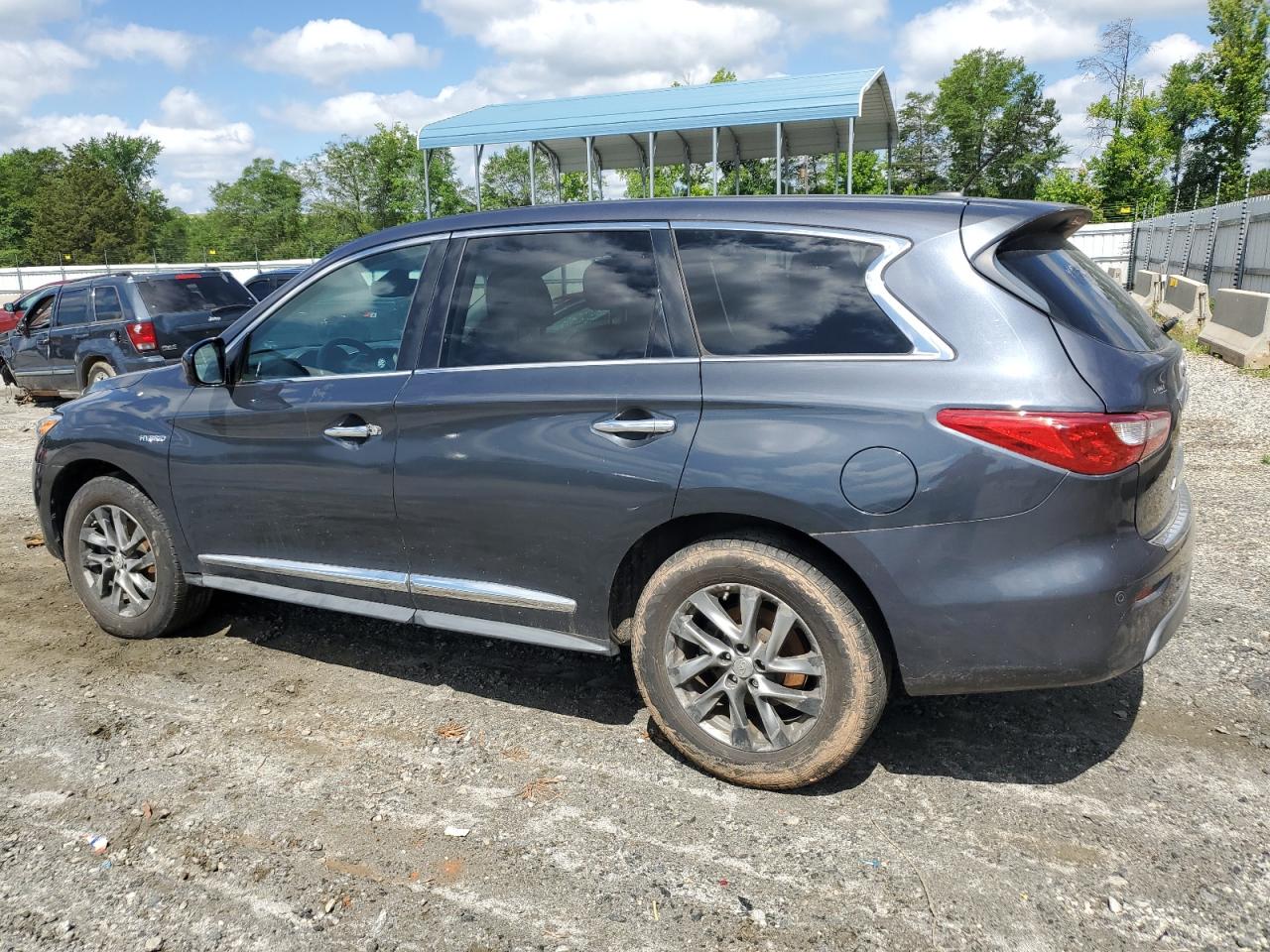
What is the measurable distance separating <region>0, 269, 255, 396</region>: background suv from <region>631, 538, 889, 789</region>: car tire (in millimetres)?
10332

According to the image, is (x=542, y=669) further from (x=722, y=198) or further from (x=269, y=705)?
(x=722, y=198)

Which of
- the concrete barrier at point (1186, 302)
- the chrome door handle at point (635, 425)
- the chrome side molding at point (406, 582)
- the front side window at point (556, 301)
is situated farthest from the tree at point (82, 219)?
the chrome door handle at point (635, 425)

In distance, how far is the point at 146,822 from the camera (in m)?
3.14

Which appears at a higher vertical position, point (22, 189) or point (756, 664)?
point (22, 189)

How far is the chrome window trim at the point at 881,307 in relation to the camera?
Result: 288 cm

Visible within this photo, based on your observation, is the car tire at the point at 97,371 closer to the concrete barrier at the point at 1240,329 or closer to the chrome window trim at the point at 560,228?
the chrome window trim at the point at 560,228

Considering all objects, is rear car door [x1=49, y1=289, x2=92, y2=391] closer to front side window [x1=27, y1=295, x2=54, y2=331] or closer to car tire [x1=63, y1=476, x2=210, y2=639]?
front side window [x1=27, y1=295, x2=54, y2=331]

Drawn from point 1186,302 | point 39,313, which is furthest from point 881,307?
point 1186,302

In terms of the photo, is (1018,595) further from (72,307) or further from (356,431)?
(72,307)

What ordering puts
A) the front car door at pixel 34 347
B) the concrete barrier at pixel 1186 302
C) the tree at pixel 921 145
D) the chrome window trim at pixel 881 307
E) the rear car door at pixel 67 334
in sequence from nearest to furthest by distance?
the chrome window trim at pixel 881 307 < the rear car door at pixel 67 334 < the front car door at pixel 34 347 < the concrete barrier at pixel 1186 302 < the tree at pixel 921 145

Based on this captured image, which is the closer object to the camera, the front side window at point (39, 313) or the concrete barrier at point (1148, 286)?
the front side window at point (39, 313)

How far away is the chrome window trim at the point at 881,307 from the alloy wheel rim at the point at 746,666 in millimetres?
756

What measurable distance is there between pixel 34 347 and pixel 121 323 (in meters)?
2.41

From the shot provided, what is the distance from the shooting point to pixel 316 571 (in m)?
4.00
